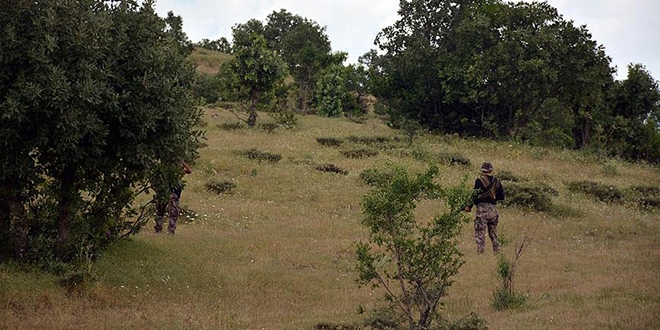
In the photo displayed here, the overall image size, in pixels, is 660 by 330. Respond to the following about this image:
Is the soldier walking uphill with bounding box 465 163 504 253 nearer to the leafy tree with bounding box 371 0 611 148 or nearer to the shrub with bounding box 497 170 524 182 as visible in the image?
the shrub with bounding box 497 170 524 182

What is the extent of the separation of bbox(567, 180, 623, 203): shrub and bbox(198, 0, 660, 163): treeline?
14.6m

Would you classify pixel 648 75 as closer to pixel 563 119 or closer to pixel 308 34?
pixel 563 119

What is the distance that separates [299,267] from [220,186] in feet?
41.6

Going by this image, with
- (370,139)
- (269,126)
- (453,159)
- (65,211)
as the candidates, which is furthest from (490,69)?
(65,211)

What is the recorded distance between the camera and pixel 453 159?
37844 mm

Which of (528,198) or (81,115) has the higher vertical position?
(81,115)

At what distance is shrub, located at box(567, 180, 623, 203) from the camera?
105 feet

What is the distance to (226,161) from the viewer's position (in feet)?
111

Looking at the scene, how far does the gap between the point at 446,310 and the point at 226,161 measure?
2249 cm

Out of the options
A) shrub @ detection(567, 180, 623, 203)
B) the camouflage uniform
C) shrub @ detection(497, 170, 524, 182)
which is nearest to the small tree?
the camouflage uniform

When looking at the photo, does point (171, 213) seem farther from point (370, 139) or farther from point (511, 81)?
point (511, 81)

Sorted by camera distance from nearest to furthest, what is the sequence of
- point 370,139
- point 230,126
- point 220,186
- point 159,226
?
point 159,226, point 220,186, point 370,139, point 230,126

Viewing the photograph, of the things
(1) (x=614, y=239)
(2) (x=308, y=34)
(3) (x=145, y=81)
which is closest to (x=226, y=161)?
(1) (x=614, y=239)

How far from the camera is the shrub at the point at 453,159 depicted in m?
37.5
